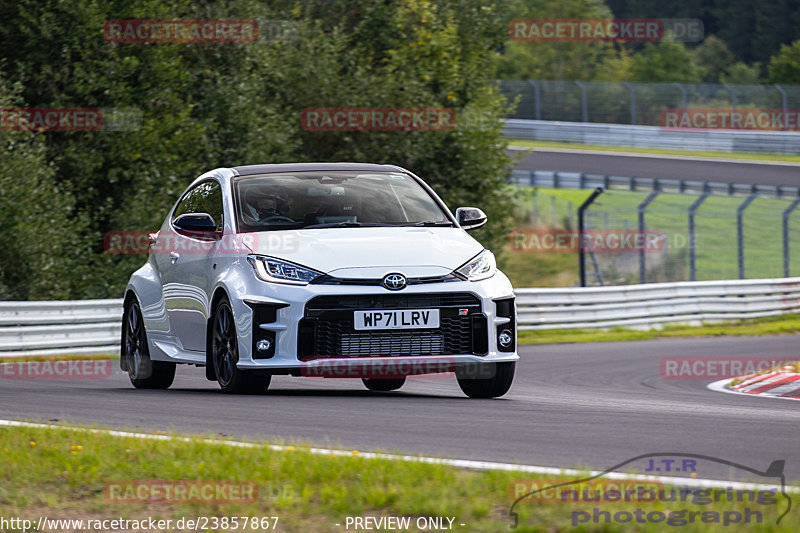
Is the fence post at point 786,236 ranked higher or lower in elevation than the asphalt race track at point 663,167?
higher

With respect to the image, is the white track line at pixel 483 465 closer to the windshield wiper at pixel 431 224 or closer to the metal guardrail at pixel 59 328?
the windshield wiper at pixel 431 224

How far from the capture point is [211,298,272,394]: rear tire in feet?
29.3

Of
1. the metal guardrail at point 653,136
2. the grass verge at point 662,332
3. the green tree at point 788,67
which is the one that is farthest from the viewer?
the green tree at point 788,67

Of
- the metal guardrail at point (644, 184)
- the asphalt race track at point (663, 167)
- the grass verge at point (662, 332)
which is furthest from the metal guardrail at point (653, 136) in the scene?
the grass verge at point (662, 332)

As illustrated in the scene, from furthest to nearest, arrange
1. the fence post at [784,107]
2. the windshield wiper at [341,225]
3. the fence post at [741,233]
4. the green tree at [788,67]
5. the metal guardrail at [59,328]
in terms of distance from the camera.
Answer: the green tree at [788,67]
the fence post at [784,107]
the fence post at [741,233]
the metal guardrail at [59,328]
the windshield wiper at [341,225]

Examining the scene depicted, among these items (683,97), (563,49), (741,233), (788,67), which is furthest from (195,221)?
(563,49)

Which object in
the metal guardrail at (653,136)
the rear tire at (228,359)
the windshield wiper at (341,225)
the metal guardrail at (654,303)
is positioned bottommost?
the metal guardrail at (653,136)

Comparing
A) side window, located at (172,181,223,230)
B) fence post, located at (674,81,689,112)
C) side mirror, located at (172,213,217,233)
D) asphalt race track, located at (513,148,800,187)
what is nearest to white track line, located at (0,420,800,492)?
side mirror, located at (172,213,217,233)

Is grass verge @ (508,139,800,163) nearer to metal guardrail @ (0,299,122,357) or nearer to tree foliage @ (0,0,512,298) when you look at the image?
tree foliage @ (0,0,512,298)

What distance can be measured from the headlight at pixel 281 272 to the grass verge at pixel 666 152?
3741 cm

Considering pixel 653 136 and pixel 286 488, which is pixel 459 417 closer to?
pixel 286 488

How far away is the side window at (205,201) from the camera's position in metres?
9.81

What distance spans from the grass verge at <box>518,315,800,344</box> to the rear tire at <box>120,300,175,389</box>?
10.1 meters

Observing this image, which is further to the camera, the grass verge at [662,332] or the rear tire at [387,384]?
the grass verge at [662,332]
